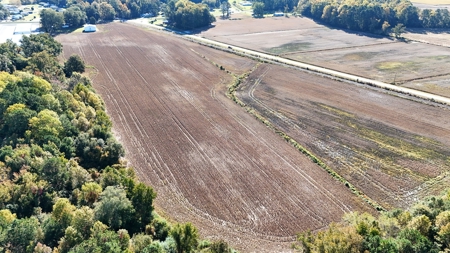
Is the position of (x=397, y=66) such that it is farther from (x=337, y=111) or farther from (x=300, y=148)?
(x=300, y=148)

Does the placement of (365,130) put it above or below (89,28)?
below

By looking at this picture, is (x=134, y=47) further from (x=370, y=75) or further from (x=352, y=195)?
(x=352, y=195)

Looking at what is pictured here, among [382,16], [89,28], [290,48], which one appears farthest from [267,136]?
[89,28]

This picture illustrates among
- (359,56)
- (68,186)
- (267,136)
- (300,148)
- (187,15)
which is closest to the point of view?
(68,186)

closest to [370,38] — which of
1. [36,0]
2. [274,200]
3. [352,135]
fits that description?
[352,135]

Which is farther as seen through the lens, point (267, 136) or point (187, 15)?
point (187, 15)

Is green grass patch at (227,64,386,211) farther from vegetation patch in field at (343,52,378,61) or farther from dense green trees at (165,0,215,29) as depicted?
dense green trees at (165,0,215,29)
